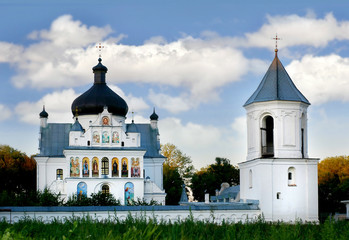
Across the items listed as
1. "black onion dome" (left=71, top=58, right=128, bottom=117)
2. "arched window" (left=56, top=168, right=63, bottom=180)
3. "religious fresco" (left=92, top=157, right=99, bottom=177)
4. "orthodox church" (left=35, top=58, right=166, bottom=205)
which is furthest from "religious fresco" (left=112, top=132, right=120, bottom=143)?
"arched window" (left=56, top=168, right=63, bottom=180)

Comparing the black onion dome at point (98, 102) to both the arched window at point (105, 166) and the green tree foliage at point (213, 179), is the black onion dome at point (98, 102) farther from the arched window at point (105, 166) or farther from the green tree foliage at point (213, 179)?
the green tree foliage at point (213, 179)

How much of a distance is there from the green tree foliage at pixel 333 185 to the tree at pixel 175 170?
577 inches

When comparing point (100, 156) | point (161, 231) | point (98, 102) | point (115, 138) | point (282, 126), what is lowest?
point (161, 231)

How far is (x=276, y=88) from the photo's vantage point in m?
37.9

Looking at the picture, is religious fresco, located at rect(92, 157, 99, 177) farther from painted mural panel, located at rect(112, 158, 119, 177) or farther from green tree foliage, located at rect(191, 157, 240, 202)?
green tree foliage, located at rect(191, 157, 240, 202)

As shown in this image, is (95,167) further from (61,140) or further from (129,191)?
(61,140)

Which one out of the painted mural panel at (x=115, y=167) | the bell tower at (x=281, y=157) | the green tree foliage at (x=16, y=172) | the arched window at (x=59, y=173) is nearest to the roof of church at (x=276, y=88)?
the bell tower at (x=281, y=157)

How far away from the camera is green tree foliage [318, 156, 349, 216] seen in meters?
56.5

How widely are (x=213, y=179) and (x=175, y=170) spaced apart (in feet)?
15.6

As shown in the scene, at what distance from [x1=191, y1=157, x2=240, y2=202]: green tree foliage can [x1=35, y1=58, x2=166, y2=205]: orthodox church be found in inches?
496

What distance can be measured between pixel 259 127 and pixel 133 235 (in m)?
28.4

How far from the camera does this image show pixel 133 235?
9.40 metres

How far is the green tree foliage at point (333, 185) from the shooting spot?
56.5 m

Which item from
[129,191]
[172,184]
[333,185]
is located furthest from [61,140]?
[333,185]
